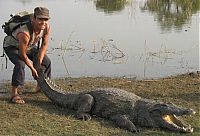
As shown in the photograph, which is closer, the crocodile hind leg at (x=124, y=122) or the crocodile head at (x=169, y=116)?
the crocodile head at (x=169, y=116)

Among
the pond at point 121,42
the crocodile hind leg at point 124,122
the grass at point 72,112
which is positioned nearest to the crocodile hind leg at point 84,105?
the grass at point 72,112

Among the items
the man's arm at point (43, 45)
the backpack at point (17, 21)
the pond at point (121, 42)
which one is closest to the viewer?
the backpack at point (17, 21)

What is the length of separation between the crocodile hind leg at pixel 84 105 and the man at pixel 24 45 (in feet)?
2.52

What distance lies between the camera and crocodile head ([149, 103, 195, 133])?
5016 mm

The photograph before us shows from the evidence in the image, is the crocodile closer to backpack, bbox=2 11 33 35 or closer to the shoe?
the shoe

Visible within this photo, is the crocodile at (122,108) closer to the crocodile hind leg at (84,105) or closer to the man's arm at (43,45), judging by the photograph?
the crocodile hind leg at (84,105)

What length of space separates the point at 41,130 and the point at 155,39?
26.1 ft

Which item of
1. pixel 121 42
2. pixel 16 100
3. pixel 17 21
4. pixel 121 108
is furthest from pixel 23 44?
pixel 121 42

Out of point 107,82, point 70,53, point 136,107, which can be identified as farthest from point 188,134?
point 70,53

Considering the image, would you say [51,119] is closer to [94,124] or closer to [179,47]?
[94,124]

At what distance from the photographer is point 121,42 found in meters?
11.7

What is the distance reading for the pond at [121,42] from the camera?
9348 mm

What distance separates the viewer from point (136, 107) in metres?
5.54

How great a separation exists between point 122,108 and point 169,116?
633 mm
